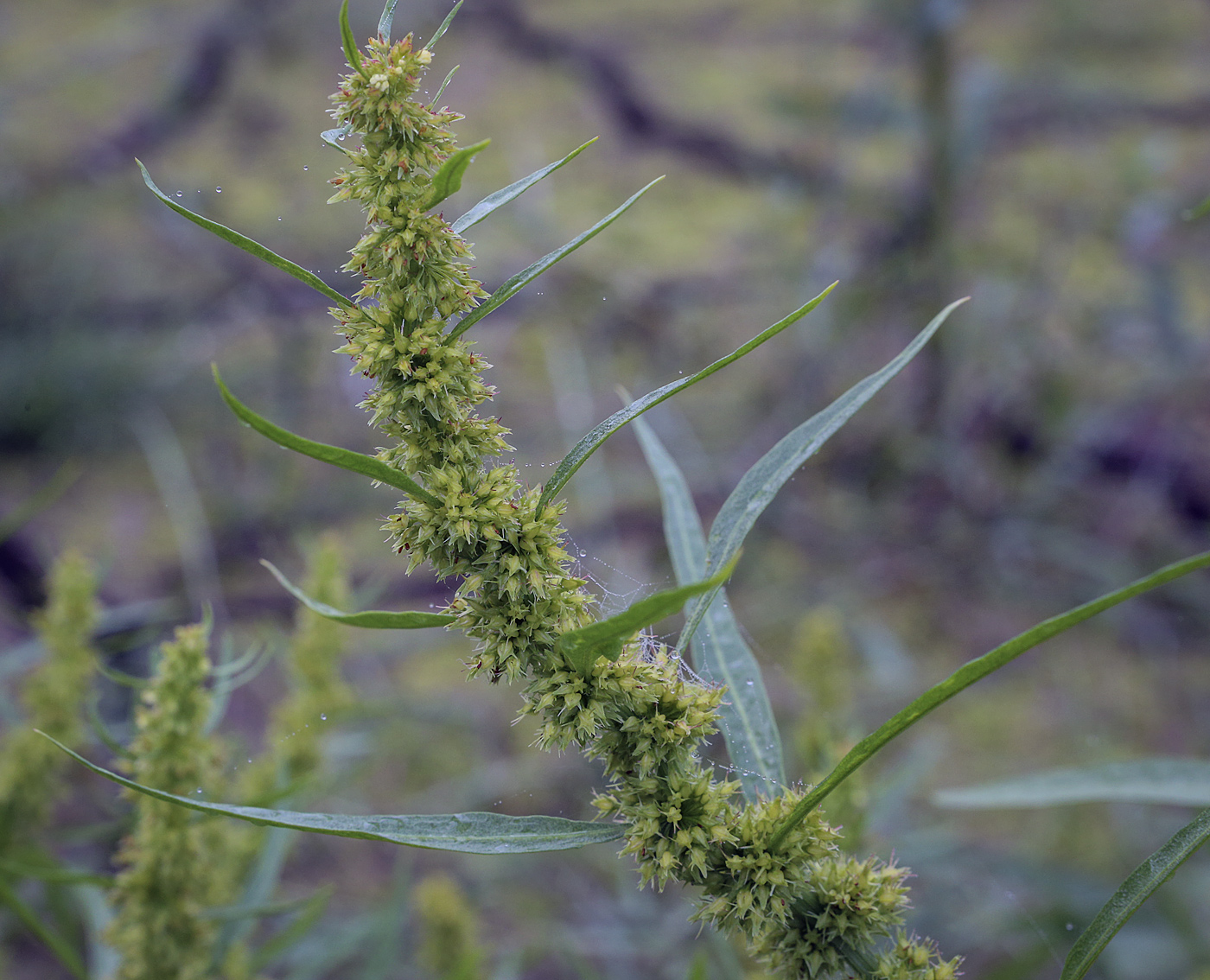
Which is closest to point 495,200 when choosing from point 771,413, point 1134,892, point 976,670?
point 976,670

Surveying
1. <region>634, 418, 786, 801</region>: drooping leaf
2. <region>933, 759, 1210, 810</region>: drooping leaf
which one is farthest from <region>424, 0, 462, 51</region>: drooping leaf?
<region>933, 759, 1210, 810</region>: drooping leaf

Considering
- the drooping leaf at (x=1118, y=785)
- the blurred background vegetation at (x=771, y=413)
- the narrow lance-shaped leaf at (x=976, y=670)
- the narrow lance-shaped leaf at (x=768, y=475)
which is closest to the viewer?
the narrow lance-shaped leaf at (x=976, y=670)

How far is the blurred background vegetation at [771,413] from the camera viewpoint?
1.63m

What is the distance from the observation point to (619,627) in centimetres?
37

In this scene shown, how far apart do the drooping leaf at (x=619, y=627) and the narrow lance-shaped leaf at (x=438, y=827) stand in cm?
9

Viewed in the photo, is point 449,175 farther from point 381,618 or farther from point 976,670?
point 976,670

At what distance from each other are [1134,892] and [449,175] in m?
0.45

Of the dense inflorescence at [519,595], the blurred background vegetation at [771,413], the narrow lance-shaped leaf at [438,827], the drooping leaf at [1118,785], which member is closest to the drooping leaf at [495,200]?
the dense inflorescence at [519,595]

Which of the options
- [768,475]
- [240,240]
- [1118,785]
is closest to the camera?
[240,240]

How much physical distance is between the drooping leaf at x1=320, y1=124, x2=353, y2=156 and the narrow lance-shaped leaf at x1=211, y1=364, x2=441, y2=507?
114 mm

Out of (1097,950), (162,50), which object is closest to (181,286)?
(162,50)

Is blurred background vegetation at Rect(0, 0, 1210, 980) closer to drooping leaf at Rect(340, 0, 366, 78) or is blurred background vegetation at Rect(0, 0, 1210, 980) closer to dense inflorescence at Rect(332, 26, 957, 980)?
dense inflorescence at Rect(332, 26, 957, 980)

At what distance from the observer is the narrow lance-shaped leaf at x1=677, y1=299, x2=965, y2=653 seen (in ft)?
1.58

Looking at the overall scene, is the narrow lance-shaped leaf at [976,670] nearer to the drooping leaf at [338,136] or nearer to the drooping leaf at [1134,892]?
the drooping leaf at [1134,892]
